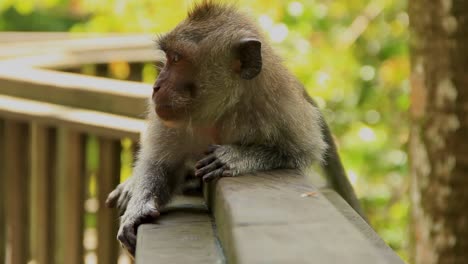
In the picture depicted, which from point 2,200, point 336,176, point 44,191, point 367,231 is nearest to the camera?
point 367,231

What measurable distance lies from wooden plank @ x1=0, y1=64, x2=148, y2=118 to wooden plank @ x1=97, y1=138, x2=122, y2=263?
0.18m

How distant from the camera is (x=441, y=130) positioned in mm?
4574

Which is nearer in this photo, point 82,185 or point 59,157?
point 82,185

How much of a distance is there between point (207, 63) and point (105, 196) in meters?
0.78

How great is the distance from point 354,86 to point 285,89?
5062 mm

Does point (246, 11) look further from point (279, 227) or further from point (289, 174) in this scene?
point (279, 227)

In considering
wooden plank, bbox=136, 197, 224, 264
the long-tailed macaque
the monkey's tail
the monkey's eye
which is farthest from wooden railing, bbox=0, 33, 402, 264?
the monkey's tail

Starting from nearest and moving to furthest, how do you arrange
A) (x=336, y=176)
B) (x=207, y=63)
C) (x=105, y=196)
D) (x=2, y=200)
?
(x=207, y=63) < (x=105, y=196) < (x=2, y=200) < (x=336, y=176)

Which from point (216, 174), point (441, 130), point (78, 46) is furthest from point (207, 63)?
point (78, 46)

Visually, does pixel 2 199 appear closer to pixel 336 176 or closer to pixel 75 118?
pixel 75 118

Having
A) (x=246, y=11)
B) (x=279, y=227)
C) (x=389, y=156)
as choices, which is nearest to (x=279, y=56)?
(x=246, y=11)

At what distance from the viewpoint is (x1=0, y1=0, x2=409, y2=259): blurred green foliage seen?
26.1 feet

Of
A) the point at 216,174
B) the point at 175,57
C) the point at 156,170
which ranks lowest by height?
the point at 156,170

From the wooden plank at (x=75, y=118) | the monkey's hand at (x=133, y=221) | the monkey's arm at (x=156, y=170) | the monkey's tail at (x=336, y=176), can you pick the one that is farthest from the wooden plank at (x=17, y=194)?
the monkey's tail at (x=336, y=176)
